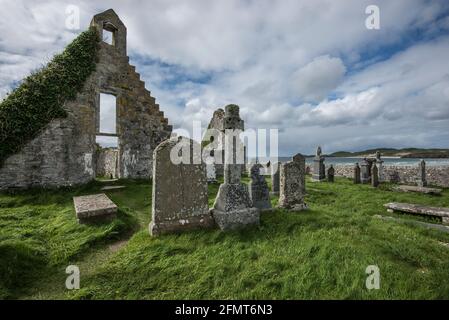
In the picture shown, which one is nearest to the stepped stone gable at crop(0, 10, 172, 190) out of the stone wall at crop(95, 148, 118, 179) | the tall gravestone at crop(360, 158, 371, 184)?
the stone wall at crop(95, 148, 118, 179)

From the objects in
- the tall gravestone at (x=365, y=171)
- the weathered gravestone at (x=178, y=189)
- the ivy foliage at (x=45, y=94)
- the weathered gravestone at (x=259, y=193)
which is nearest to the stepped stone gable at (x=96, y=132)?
the ivy foliage at (x=45, y=94)

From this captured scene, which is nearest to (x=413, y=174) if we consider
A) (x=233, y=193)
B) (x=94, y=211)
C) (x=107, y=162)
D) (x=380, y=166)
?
(x=380, y=166)

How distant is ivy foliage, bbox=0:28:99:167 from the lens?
9828 mm

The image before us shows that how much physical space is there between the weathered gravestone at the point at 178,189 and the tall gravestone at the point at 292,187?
2.75m

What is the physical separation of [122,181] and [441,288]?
12.7 meters

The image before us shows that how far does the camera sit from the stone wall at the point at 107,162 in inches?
691

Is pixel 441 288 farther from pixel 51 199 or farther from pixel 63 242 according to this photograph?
pixel 51 199

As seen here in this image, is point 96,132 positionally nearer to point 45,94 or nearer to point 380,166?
point 45,94

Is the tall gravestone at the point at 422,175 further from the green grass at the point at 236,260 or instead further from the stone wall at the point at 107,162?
the stone wall at the point at 107,162

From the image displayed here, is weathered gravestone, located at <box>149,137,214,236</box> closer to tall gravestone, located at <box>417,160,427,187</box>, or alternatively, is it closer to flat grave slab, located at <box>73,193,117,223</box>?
flat grave slab, located at <box>73,193,117,223</box>

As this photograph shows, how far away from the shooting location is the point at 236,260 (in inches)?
154

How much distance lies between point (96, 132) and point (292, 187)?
1046cm

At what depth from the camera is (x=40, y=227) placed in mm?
5922
